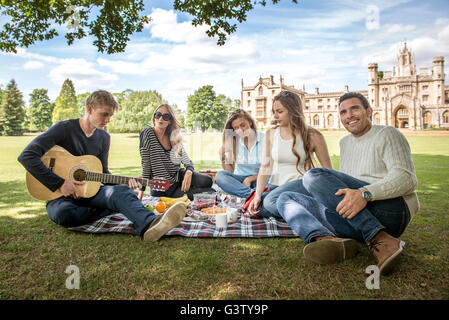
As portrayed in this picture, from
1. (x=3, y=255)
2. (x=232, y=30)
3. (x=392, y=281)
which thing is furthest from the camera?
(x=232, y=30)

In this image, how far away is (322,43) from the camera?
7.09m

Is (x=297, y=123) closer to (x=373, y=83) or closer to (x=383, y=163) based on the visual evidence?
(x=383, y=163)

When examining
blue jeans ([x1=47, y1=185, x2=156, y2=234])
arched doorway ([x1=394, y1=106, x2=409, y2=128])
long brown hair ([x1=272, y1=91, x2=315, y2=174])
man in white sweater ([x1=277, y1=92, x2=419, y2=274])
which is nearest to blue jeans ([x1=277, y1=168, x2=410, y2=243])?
man in white sweater ([x1=277, y1=92, x2=419, y2=274])

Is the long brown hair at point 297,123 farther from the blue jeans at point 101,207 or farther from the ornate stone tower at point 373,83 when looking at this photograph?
the ornate stone tower at point 373,83

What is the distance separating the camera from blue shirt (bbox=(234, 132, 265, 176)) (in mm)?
4625

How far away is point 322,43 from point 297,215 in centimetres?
609

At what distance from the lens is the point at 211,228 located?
315 cm

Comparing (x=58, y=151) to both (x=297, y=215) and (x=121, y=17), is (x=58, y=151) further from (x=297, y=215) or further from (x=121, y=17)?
(x=121, y=17)

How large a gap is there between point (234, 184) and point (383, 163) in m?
2.56

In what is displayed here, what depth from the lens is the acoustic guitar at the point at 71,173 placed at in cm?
300

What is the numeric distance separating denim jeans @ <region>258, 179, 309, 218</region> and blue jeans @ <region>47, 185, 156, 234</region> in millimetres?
1281

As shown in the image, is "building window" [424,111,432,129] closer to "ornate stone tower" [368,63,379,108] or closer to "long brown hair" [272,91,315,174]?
"ornate stone tower" [368,63,379,108]

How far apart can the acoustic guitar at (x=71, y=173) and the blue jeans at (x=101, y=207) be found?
3.8 inches
